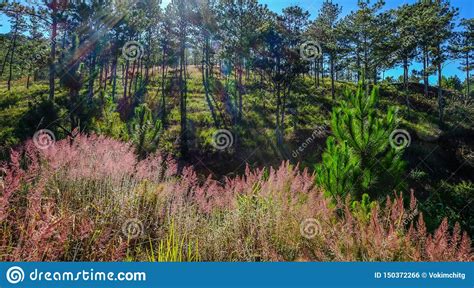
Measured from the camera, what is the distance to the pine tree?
648 cm

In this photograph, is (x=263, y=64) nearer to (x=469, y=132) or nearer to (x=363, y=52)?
(x=363, y=52)

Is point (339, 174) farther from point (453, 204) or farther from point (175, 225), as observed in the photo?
point (453, 204)

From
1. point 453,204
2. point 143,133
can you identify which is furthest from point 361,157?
point 453,204

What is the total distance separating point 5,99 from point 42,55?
6664 millimetres

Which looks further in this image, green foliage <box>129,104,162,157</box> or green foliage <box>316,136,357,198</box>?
green foliage <box>129,104,162,157</box>

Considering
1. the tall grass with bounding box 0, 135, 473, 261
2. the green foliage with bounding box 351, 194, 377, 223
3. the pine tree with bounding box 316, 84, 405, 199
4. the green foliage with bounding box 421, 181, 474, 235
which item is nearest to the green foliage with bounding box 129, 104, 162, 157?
the pine tree with bounding box 316, 84, 405, 199

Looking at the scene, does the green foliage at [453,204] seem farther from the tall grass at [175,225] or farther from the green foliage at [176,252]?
the green foliage at [176,252]

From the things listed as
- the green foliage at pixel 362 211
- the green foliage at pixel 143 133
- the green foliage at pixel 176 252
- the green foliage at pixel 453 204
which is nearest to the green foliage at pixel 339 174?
the green foliage at pixel 362 211

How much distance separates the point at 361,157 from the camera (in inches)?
279

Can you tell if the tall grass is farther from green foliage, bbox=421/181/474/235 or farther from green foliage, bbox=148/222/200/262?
green foliage, bbox=421/181/474/235

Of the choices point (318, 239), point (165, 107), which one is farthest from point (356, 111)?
point (165, 107)

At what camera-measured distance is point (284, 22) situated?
1291 inches

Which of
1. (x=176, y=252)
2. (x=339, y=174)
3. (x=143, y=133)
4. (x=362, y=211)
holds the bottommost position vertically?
(x=176, y=252)

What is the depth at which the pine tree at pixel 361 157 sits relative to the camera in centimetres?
648
